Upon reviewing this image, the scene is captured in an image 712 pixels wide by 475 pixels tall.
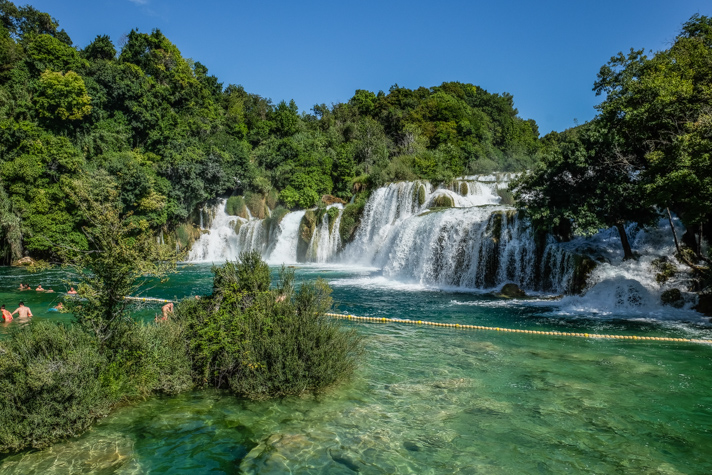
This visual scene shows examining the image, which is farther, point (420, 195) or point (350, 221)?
point (350, 221)

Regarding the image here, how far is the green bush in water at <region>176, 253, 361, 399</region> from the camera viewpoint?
5.81 metres

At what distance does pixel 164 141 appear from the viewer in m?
36.2

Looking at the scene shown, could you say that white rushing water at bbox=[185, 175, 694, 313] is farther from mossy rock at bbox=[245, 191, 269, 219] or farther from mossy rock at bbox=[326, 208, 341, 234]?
mossy rock at bbox=[245, 191, 269, 219]

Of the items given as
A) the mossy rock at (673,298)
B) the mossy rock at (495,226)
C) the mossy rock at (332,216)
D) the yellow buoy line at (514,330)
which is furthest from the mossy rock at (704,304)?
the mossy rock at (332,216)

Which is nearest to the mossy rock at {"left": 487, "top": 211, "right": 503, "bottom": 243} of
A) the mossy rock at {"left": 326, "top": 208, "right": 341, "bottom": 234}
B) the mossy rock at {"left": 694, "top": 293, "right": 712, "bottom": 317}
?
the mossy rock at {"left": 694, "top": 293, "right": 712, "bottom": 317}

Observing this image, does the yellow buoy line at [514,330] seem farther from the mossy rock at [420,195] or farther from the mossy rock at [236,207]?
the mossy rock at [236,207]

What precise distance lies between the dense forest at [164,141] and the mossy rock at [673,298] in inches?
735

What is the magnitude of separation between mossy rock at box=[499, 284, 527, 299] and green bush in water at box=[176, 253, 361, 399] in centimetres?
1078

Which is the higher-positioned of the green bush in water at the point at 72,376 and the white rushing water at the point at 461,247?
the white rushing water at the point at 461,247

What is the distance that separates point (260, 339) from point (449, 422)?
274 cm

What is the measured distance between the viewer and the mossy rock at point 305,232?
31.6 meters

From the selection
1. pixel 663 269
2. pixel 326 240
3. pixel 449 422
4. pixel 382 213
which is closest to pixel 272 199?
pixel 326 240

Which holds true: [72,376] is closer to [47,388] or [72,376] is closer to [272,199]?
[47,388]

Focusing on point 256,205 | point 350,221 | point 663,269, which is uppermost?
point 256,205
